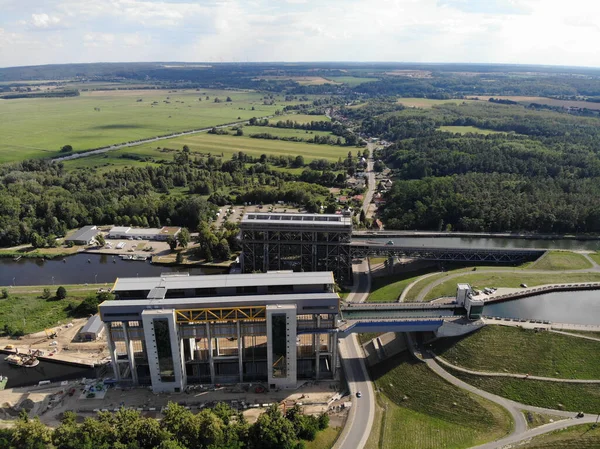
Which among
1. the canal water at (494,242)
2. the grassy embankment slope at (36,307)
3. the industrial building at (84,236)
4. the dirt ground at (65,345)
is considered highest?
the canal water at (494,242)

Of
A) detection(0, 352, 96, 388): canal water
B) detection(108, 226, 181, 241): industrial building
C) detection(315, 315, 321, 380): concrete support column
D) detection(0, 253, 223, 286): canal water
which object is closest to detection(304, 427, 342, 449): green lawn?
detection(315, 315, 321, 380): concrete support column

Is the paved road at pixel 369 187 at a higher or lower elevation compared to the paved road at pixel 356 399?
higher

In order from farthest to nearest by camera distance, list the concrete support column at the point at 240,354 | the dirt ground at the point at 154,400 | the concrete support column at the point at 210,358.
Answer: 1. the concrete support column at the point at 240,354
2. the concrete support column at the point at 210,358
3. the dirt ground at the point at 154,400

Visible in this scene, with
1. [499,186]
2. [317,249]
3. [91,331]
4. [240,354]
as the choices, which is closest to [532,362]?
[240,354]

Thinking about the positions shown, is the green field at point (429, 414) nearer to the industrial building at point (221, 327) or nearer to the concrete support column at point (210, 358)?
the industrial building at point (221, 327)

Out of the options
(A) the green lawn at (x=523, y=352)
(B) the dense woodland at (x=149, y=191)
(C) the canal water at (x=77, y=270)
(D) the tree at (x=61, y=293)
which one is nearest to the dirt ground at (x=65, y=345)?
(D) the tree at (x=61, y=293)

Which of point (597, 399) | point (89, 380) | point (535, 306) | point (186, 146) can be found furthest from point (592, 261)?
point (186, 146)

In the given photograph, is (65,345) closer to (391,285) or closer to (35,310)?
(35,310)
